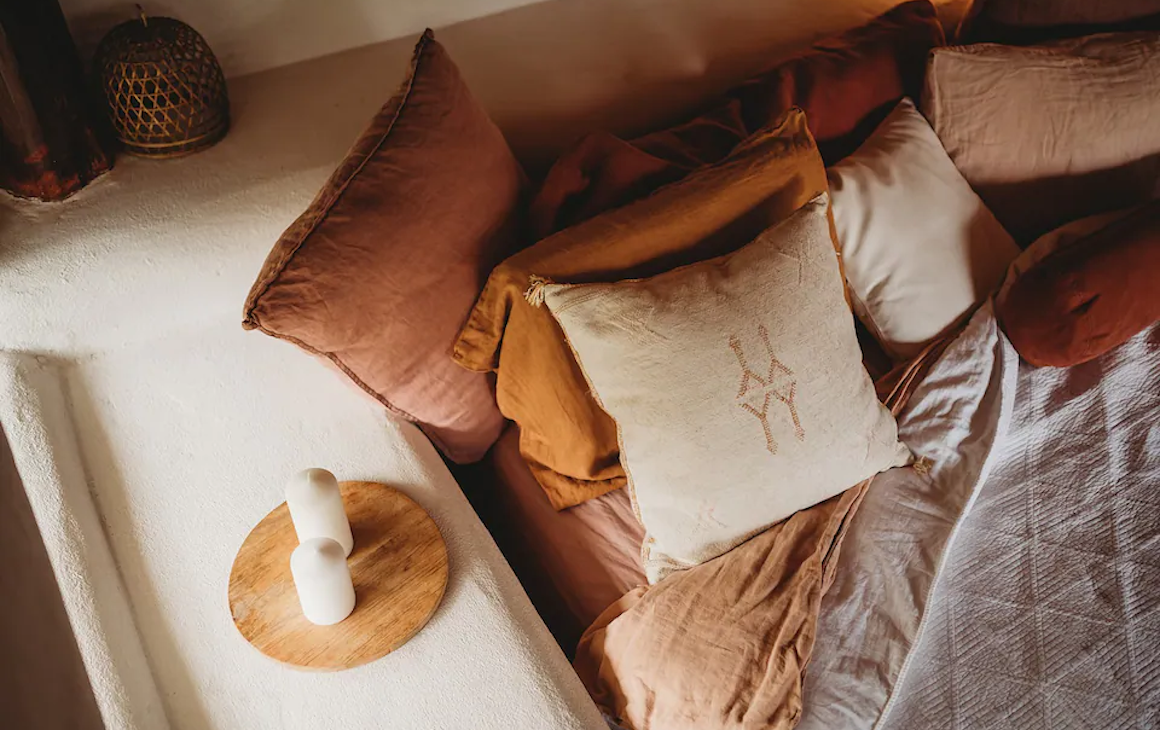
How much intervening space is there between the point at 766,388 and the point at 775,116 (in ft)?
1.97

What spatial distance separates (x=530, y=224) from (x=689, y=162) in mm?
306

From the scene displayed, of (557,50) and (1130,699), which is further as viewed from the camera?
(557,50)

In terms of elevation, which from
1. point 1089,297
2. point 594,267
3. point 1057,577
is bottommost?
point 1057,577

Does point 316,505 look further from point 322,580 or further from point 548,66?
point 548,66

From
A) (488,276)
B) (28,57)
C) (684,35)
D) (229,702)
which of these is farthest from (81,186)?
(684,35)

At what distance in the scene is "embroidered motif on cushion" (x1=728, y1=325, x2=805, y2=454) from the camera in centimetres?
103

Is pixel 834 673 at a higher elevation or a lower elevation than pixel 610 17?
lower

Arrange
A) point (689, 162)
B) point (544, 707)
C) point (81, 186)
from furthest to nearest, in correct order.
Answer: point (689, 162), point (81, 186), point (544, 707)

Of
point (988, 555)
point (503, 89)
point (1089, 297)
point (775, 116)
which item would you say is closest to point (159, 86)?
point (503, 89)

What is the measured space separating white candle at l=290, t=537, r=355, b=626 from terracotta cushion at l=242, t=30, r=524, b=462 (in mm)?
253

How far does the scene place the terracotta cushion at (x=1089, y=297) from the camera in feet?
4.17

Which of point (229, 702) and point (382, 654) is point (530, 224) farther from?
point (229, 702)

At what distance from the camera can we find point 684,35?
153 centimetres

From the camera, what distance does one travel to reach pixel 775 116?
143 centimetres
